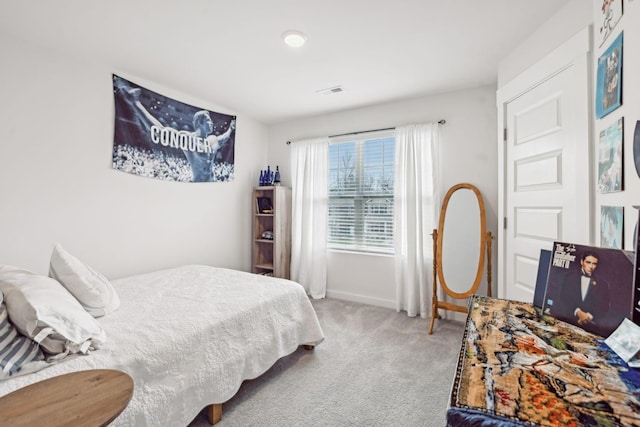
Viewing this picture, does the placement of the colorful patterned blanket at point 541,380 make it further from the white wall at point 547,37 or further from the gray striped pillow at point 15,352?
the white wall at point 547,37

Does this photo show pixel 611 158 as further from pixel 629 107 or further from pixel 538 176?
pixel 538 176

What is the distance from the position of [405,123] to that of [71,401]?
3621mm

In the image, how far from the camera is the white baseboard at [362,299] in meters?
3.68

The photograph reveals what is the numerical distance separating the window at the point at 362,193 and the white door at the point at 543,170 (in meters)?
1.41

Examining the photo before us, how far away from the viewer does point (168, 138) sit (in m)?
3.20

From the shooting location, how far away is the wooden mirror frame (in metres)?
2.89

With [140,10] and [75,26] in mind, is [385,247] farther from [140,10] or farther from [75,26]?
[75,26]

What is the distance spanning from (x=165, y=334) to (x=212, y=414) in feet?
1.84

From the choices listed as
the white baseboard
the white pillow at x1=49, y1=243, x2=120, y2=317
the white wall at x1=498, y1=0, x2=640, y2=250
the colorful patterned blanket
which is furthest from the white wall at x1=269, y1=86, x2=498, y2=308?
the white pillow at x1=49, y1=243, x2=120, y2=317

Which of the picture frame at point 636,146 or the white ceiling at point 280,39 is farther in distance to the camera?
the white ceiling at point 280,39

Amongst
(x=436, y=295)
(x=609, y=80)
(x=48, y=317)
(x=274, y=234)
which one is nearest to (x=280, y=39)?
(x=609, y=80)

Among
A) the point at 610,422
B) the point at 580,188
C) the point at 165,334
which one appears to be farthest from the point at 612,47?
the point at 165,334

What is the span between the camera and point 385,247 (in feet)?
12.4

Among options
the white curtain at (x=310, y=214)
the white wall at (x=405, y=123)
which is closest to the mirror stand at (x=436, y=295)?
the white wall at (x=405, y=123)
